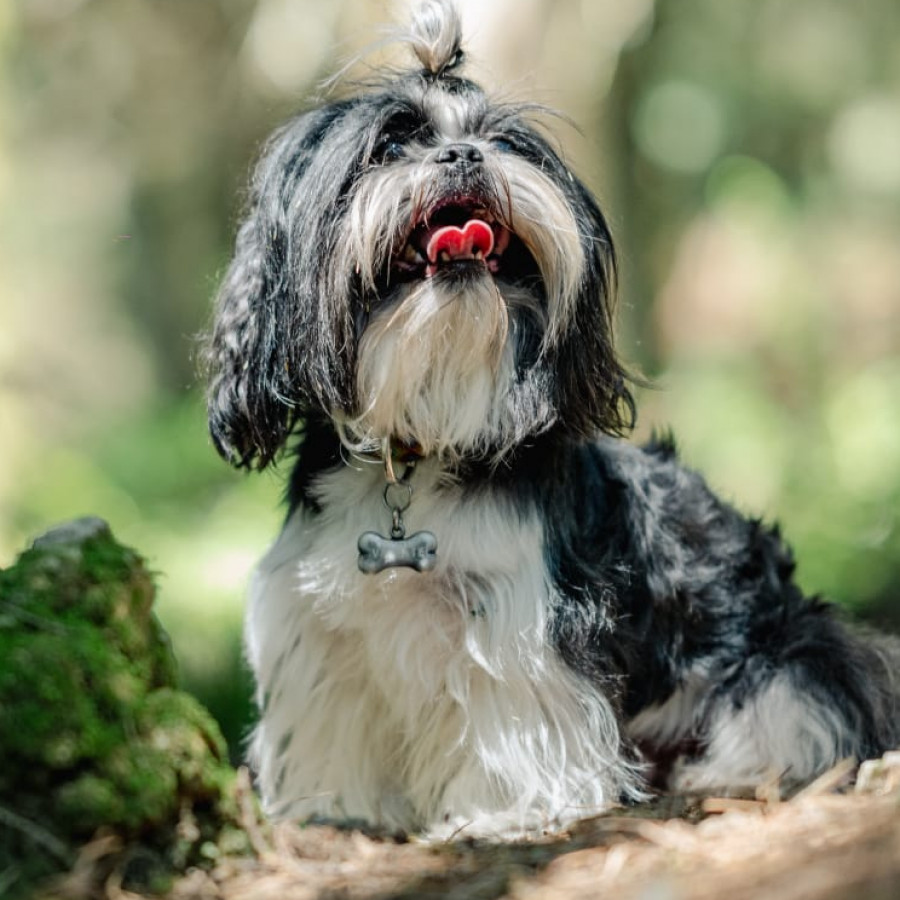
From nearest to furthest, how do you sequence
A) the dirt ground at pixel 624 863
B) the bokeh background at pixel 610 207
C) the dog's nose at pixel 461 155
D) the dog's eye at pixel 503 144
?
the dirt ground at pixel 624 863
the dog's nose at pixel 461 155
the dog's eye at pixel 503 144
the bokeh background at pixel 610 207

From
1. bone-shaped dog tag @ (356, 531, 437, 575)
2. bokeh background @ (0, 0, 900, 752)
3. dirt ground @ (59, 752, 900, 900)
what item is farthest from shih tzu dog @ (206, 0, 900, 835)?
bokeh background @ (0, 0, 900, 752)

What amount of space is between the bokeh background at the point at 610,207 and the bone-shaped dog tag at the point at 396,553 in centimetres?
366

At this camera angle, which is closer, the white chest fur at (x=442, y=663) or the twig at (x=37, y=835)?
the twig at (x=37, y=835)

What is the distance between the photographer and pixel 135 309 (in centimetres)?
1239

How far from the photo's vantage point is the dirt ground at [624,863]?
220 centimetres

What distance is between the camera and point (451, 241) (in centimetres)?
384

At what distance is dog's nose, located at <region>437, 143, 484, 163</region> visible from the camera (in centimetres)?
377

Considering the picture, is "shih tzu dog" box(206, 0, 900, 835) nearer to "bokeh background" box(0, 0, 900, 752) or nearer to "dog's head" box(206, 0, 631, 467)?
"dog's head" box(206, 0, 631, 467)

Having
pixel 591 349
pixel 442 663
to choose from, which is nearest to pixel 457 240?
pixel 591 349

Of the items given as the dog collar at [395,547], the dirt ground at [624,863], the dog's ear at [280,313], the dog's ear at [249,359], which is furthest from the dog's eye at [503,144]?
the dirt ground at [624,863]

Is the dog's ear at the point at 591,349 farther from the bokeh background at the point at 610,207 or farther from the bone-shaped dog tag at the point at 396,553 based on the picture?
the bokeh background at the point at 610,207

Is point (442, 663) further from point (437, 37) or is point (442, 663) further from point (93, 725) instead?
point (437, 37)

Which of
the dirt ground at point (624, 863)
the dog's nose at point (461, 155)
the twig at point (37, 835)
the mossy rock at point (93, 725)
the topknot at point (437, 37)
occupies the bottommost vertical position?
the dirt ground at point (624, 863)

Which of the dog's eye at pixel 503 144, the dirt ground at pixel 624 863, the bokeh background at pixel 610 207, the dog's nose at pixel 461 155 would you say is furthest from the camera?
the bokeh background at pixel 610 207
